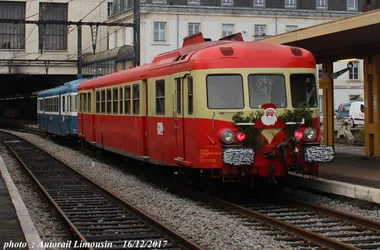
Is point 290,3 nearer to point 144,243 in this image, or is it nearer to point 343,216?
point 343,216

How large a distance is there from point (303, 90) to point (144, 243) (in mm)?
4755

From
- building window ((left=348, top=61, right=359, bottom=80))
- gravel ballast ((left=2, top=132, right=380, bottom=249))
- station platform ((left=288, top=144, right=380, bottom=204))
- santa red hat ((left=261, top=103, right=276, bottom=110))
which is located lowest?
gravel ballast ((left=2, top=132, right=380, bottom=249))

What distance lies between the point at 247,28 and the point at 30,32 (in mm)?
19057

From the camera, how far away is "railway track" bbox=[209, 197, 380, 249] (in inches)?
331

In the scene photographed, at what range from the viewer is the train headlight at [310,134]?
11289 millimetres

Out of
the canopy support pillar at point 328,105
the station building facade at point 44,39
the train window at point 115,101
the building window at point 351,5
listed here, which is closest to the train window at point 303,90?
the train window at point 115,101

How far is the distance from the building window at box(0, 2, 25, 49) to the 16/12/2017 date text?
46.8m

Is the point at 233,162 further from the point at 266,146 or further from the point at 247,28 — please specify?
the point at 247,28

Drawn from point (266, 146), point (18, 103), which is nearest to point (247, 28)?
point (18, 103)

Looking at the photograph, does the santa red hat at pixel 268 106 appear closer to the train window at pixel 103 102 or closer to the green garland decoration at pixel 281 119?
the green garland decoration at pixel 281 119

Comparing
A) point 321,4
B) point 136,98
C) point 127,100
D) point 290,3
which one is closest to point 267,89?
point 136,98

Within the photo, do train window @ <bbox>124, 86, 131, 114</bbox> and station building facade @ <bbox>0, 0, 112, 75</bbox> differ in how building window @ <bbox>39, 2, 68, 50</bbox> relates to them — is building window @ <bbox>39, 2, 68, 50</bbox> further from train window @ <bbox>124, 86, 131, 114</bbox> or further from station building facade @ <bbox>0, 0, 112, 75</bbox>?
train window @ <bbox>124, 86, 131, 114</bbox>

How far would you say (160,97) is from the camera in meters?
13.3

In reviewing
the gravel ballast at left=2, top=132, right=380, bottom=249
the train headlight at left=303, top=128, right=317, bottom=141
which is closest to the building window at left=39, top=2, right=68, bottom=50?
the gravel ballast at left=2, top=132, right=380, bottom=249
